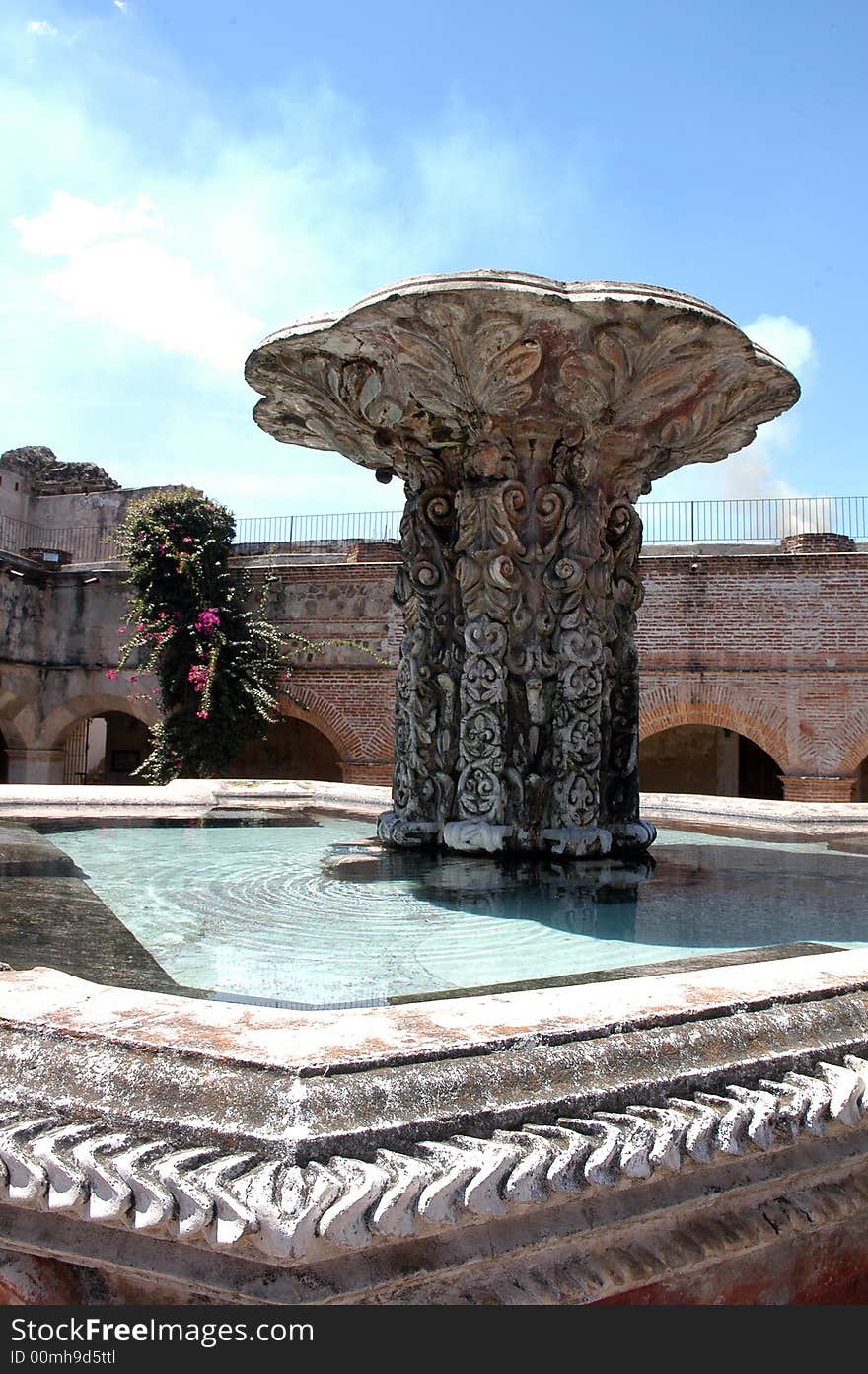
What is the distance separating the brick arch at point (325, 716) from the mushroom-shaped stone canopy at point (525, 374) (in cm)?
1107

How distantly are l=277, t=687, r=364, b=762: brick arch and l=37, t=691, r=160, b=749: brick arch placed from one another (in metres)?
2.32

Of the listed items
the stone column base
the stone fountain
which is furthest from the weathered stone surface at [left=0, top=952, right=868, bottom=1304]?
the stone column base

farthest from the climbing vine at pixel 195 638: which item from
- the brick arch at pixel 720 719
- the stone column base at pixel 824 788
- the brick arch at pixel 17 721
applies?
the stone column base at pixel 824 788

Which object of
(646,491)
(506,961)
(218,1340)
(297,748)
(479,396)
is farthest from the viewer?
(297,748)

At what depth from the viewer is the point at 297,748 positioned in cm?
1941

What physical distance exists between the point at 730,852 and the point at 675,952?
243cm

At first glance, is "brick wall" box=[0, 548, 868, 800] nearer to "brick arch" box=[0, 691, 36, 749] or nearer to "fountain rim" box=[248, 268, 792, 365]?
"brick arch" box=[0, 691, 36, 749]

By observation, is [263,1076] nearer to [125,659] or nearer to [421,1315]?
[421,1315]

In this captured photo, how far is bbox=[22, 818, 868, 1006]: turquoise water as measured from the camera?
8.05 ft

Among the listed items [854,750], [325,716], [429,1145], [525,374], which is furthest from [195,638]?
[429,1145]

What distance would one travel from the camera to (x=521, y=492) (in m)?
4.30

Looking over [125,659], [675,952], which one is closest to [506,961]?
[675,952]

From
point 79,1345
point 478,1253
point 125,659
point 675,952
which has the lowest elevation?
point 79,1345

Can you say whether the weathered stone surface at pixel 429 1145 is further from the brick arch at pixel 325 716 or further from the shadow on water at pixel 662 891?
the brick arch at pixel 325 716
